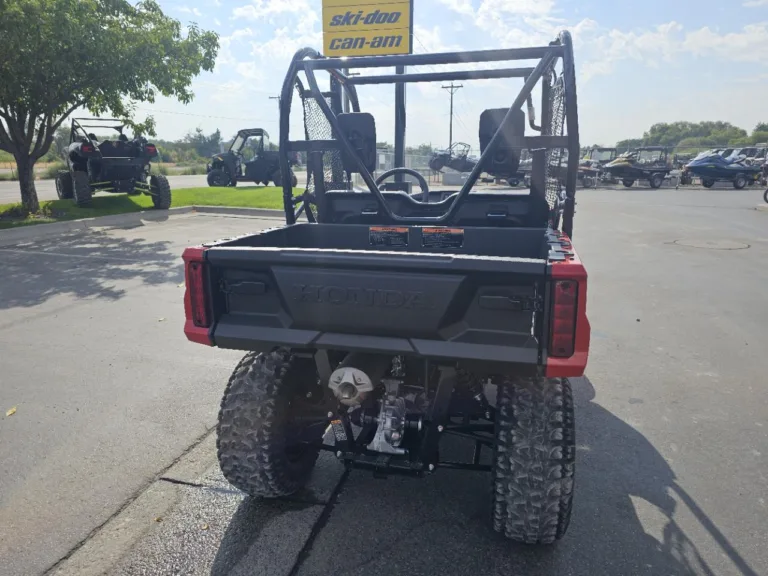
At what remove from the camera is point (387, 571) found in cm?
245

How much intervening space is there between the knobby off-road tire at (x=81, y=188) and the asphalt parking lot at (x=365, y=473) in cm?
798

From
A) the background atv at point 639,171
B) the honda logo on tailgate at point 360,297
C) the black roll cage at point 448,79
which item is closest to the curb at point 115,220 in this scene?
the black roll cage at point 448,79

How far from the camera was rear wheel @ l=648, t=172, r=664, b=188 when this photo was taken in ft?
96.4

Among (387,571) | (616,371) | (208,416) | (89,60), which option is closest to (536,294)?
(387,571)

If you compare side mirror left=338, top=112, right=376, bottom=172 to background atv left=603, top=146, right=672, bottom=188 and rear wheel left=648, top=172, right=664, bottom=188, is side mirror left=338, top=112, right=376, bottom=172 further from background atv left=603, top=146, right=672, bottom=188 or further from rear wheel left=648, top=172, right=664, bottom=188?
rear wheel left=648, top=172, right=664, bottom=188

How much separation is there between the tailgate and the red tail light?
47mm

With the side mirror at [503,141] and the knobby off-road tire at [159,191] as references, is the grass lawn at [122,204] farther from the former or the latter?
the side mirror at [503,141]

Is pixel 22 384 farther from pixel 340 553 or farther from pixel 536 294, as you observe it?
pixel 536 294

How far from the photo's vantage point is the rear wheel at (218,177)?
76.4 ft

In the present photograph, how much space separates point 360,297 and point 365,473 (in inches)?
55.1

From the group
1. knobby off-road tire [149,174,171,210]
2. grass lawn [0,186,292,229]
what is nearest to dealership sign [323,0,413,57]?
grass lawn [0,186,292,229]

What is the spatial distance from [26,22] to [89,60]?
56.7 inches

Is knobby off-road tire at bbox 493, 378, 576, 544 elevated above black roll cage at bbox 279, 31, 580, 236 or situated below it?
below

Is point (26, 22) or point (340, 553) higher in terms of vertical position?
point (26, 22)
